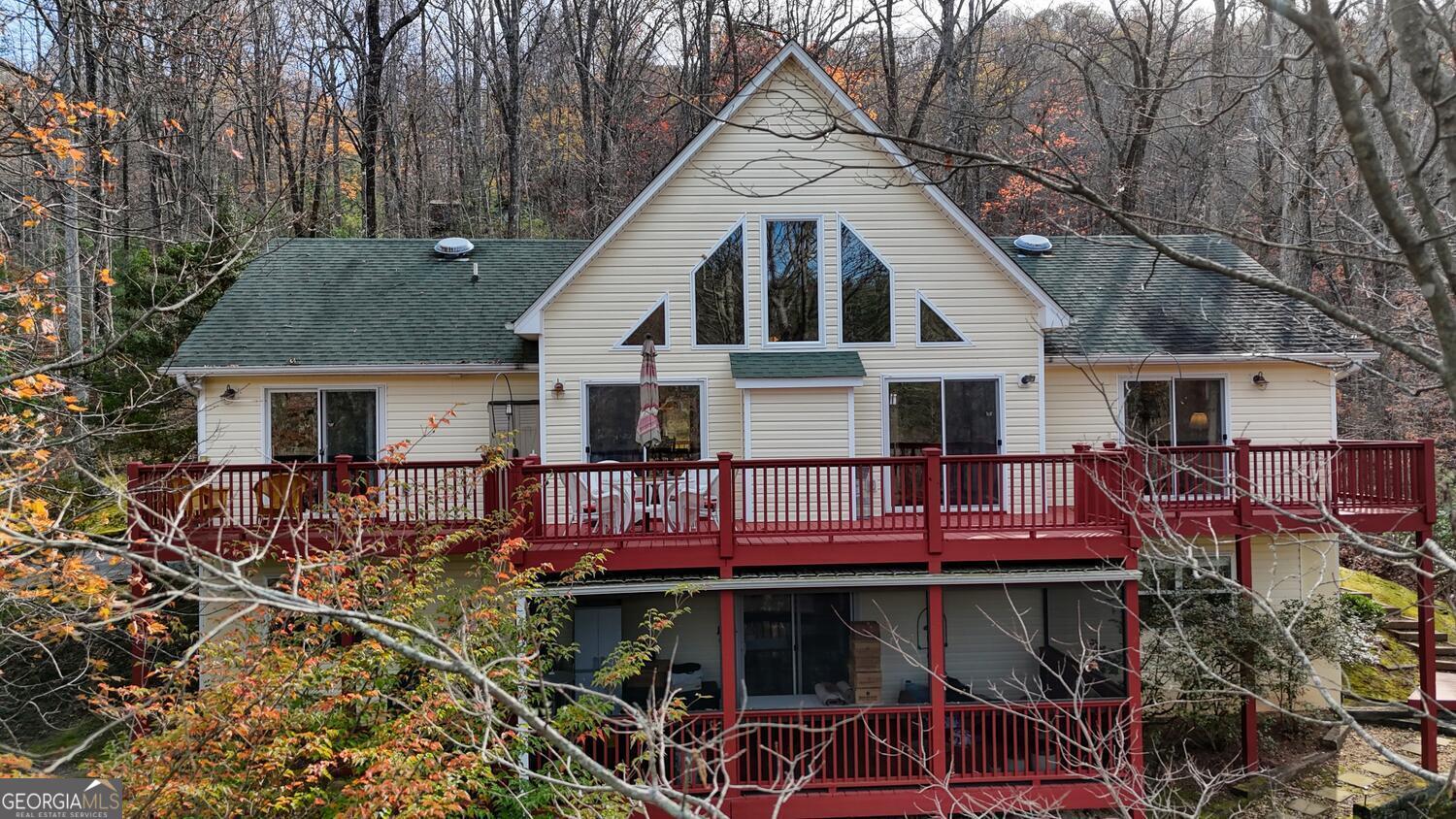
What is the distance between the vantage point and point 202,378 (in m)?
12.0

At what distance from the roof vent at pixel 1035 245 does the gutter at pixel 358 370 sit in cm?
873

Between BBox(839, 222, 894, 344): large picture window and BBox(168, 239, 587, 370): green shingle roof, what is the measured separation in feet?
15.0

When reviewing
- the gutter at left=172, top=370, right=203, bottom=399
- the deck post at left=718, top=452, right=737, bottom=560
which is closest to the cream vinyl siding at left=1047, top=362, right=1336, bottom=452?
the deck post at left=718, top=452, right=737, bottom=560

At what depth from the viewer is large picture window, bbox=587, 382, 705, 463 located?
38.7ft

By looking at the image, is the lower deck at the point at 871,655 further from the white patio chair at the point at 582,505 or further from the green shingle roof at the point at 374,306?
the green shingle roof at the point at 374,306

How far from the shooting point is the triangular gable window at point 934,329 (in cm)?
1195

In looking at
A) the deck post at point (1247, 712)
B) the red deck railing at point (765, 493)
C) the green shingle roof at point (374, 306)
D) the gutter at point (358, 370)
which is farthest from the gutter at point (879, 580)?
the green shingle roof at point (374, 306)

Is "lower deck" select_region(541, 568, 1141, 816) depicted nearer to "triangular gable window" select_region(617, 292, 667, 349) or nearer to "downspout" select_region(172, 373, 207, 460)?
"triangular gable window" select_region(617, 292, 667, 349)

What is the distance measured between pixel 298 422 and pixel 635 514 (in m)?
5.37

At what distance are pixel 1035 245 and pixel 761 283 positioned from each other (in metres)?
5.88

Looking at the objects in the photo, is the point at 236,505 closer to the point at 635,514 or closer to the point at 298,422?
the point at 298,422

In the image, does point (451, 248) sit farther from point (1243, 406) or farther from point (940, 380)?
point (1243, 406)

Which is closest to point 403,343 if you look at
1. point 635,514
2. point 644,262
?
point 644,262

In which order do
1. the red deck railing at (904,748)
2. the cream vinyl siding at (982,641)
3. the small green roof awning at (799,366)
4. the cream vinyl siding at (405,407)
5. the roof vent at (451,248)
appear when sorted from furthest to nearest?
the roof vent at (451,248)
the cream vinyl siding at (982,641)
the cream vinyl siding at (405,407)
the small green roof awning at (799,366)
the red deck railing at (904,748)
